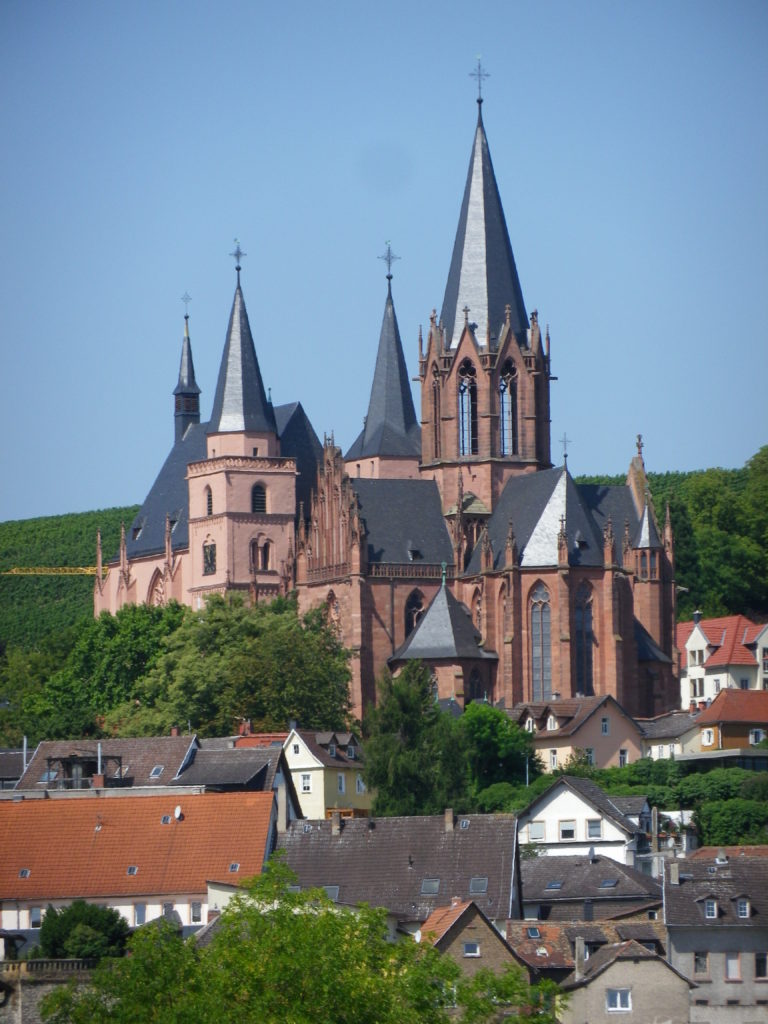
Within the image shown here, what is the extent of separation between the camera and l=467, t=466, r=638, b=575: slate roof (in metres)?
124

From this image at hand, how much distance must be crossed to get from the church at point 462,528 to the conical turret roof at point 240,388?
91 millimetres

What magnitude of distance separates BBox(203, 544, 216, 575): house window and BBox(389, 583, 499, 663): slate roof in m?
16.0

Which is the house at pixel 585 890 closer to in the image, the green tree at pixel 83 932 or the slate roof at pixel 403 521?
the green tree at pixel 83 932

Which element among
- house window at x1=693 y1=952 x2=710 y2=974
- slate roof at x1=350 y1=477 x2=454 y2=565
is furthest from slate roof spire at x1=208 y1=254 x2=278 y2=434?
house window at x1=693 y1=952 x2=710 y2=974

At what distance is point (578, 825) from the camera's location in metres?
99.8

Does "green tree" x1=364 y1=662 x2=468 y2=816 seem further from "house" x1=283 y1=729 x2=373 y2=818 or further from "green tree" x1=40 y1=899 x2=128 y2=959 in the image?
"green tree" x1=40 y1=899 x2=128 y2=959

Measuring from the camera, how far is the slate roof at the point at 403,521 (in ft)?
417

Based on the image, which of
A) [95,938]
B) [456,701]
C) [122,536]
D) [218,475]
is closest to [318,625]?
[456,701]

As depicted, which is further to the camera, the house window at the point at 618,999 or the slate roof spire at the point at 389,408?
the slate roof spire at the point at 389,408

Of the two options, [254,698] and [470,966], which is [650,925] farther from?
[254,698]

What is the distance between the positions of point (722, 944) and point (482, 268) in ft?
179

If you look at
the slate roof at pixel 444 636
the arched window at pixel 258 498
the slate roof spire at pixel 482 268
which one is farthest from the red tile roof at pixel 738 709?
the arched window at pixel 258 498

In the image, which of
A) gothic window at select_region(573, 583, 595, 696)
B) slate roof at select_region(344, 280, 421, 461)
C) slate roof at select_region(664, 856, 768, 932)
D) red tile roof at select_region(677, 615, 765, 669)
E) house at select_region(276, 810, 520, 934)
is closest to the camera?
slate roof at select_region(664, 856, 768, 932)

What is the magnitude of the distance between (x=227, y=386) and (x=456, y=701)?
24441 mm
